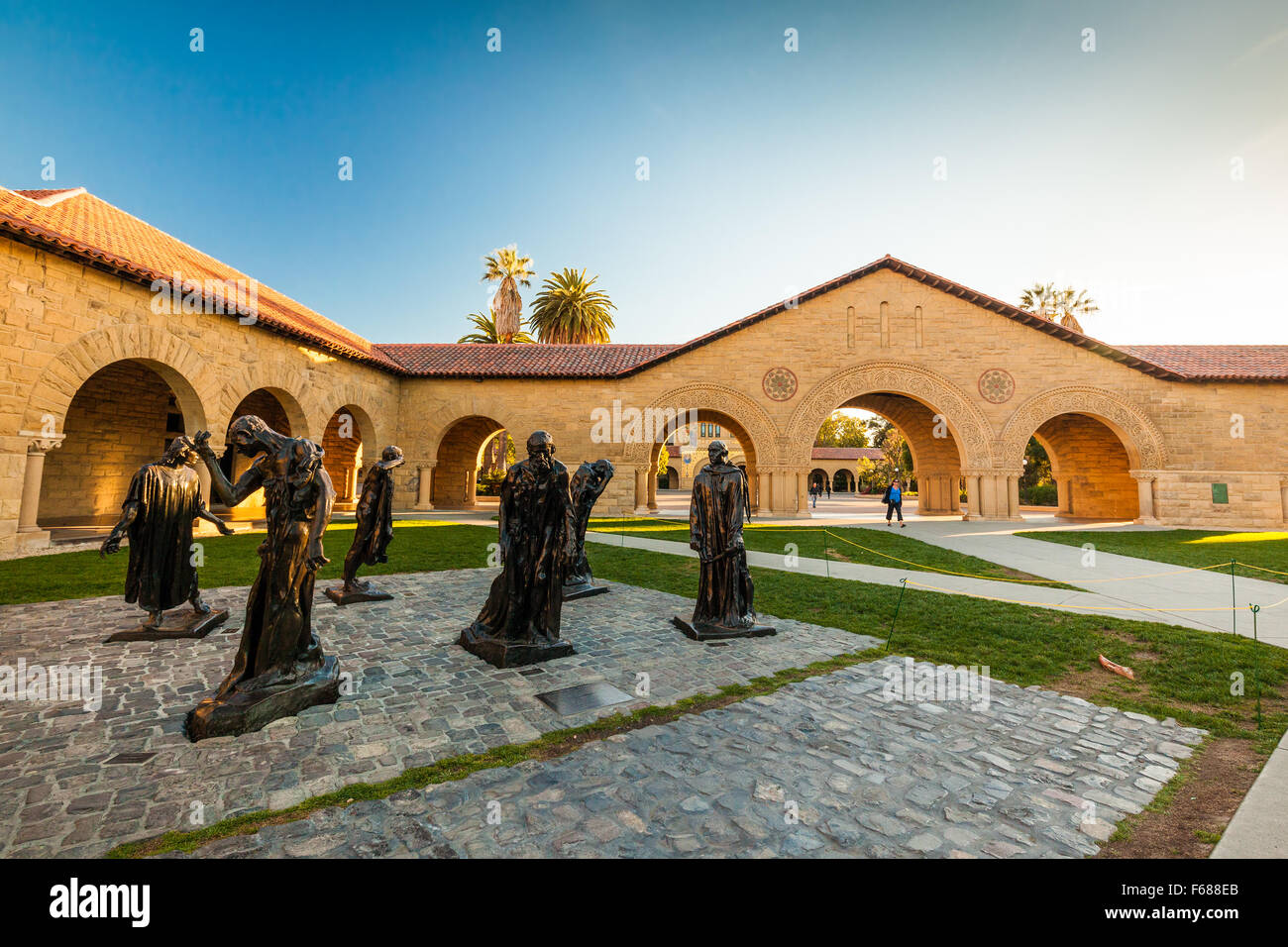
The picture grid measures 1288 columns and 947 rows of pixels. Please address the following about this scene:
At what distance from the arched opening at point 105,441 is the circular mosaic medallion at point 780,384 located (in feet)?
59.6

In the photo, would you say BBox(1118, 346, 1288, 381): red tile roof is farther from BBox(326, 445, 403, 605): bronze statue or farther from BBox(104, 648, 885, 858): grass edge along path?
BBox(326, 445, 403, 605): bronze statue

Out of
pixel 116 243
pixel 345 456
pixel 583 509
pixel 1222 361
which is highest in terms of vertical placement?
pixel 116 243

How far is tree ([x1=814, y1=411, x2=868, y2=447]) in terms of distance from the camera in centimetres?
6869

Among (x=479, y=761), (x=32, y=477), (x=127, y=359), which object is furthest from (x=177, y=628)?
(x=127, y=359)

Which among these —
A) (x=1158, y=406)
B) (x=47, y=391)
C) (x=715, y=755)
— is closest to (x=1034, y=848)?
(x=715, y=755)

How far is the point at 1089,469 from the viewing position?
22.7m

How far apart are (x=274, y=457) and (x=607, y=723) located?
330 centimetres

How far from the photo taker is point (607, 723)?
374cm

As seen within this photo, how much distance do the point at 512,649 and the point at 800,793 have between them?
10.00 feet

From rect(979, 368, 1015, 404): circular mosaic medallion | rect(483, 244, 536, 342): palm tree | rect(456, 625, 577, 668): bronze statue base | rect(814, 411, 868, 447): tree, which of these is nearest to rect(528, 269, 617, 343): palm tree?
rect(483, 244, 536, 342): palm tree

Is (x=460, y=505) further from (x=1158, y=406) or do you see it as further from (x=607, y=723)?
(x=1158, y=406)

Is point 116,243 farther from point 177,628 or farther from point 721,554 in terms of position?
point 721,554

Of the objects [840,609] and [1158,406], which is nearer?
[840,609]

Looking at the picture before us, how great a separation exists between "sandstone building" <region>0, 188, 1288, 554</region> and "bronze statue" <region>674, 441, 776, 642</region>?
1416cm
